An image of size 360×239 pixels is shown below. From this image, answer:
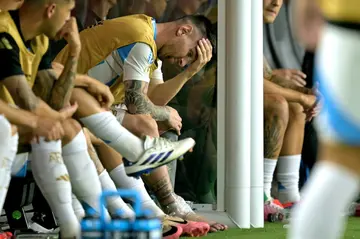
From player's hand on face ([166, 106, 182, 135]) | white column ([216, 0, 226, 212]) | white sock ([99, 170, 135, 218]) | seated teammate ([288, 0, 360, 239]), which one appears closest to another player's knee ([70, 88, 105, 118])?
white sock ([99, 170, 135, 218])

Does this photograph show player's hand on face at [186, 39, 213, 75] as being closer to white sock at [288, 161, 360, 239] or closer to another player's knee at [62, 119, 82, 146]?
another player's knee at [62, 119, 82, 146]

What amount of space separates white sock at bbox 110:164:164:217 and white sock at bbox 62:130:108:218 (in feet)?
1.70

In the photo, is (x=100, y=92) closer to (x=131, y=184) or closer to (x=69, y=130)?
(x=69, y=130)

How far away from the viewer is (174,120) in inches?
193

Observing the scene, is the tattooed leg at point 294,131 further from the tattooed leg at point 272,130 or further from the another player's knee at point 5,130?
the another player's knee at point 5,130

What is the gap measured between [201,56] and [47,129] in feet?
4.79

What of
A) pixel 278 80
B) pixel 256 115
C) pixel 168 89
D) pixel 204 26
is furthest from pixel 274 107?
pixel 168 89

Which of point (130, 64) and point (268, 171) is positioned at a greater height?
point (130, 64)

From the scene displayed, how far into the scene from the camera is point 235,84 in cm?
526

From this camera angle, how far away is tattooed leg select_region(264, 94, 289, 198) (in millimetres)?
6062

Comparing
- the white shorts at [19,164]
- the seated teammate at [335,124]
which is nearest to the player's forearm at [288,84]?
the white shorts at [19,164]

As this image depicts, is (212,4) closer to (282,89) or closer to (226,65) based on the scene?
(226,65)

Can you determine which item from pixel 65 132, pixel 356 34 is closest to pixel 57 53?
pixel 65 132

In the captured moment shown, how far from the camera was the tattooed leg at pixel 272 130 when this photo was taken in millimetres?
6062
